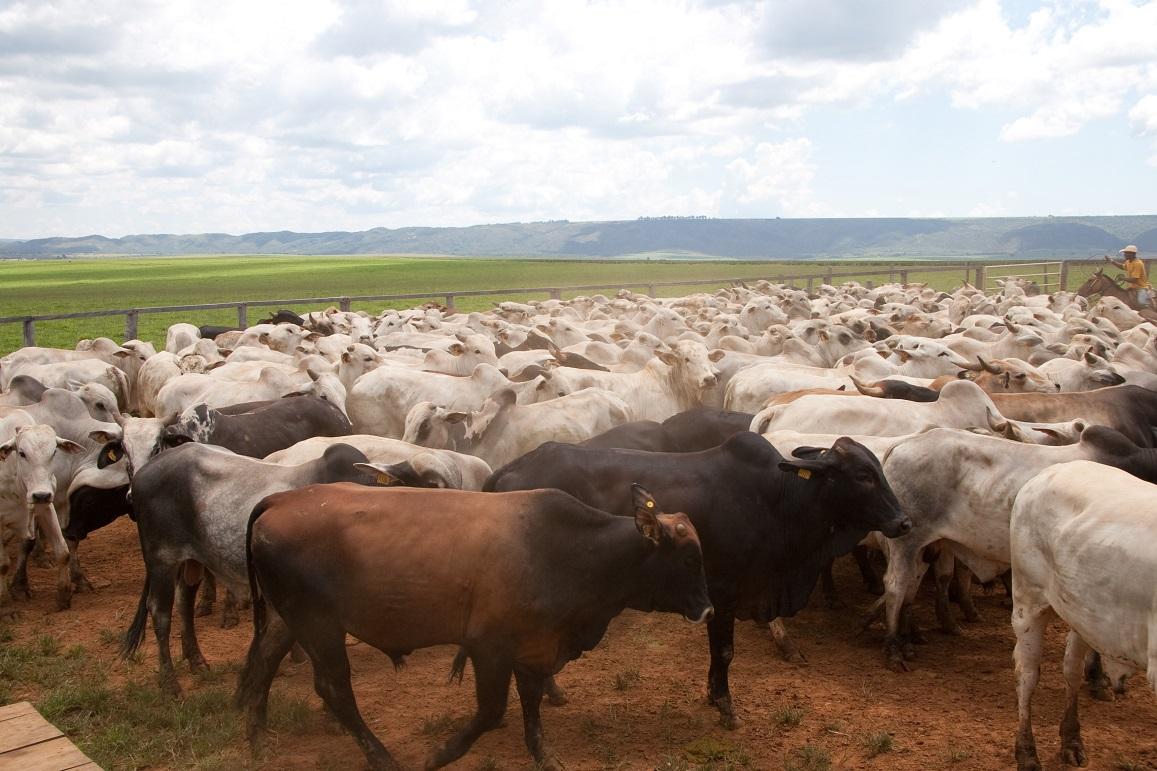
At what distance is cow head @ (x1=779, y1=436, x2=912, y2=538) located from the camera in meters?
6.77

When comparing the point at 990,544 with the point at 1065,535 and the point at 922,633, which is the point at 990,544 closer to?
the point at 922,633

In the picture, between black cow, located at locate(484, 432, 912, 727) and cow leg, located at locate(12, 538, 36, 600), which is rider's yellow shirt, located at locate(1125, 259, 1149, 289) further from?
cow leg, located at locate(12, 538, 36, 600)

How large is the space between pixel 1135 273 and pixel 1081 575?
23.4 m

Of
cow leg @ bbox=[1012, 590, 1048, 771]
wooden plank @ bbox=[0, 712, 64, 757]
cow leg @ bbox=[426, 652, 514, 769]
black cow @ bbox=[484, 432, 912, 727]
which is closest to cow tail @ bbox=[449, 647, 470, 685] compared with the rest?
cow leg @ bbox=[426, 652, 514, 769]

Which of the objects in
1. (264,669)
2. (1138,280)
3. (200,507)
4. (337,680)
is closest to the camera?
(337,680)

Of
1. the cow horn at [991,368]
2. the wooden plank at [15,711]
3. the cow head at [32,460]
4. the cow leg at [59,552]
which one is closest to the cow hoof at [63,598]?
the cow leg at [59,552]

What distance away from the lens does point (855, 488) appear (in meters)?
6.85

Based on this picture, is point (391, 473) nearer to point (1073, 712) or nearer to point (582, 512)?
point (582, 512)

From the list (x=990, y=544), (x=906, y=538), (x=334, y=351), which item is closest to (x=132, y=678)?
(x=906, y=538)

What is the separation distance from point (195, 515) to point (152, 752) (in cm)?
156

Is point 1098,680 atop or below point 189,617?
below

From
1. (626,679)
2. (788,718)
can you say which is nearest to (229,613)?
(626,679)

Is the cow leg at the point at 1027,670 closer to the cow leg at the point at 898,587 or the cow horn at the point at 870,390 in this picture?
the cow leg at the point at 898,587

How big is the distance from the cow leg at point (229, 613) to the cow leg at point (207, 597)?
300mm
